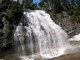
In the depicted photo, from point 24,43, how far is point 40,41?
188 centimetres

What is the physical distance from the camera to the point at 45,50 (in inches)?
1003

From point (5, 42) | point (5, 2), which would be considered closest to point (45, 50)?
point (5, 42)

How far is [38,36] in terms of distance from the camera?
26078mm

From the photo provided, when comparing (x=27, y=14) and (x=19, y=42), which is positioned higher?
(x=27, y=14)

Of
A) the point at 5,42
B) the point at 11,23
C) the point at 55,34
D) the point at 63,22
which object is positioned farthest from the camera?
the point at 63,22

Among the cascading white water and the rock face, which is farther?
the rock face

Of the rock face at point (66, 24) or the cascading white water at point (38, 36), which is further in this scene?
the rock face at point (66, 24)

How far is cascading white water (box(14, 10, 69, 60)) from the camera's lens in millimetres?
25109

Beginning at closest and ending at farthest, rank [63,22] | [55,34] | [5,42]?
[5,42]
[55,34]
[63,22]

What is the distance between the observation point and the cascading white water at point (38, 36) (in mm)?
25109

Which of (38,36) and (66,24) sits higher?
(38,36)

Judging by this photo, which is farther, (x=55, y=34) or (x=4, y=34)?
(x=55, y=34)

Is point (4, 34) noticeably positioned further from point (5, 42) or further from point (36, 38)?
point (36, 38)

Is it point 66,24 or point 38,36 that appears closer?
point 38,36
